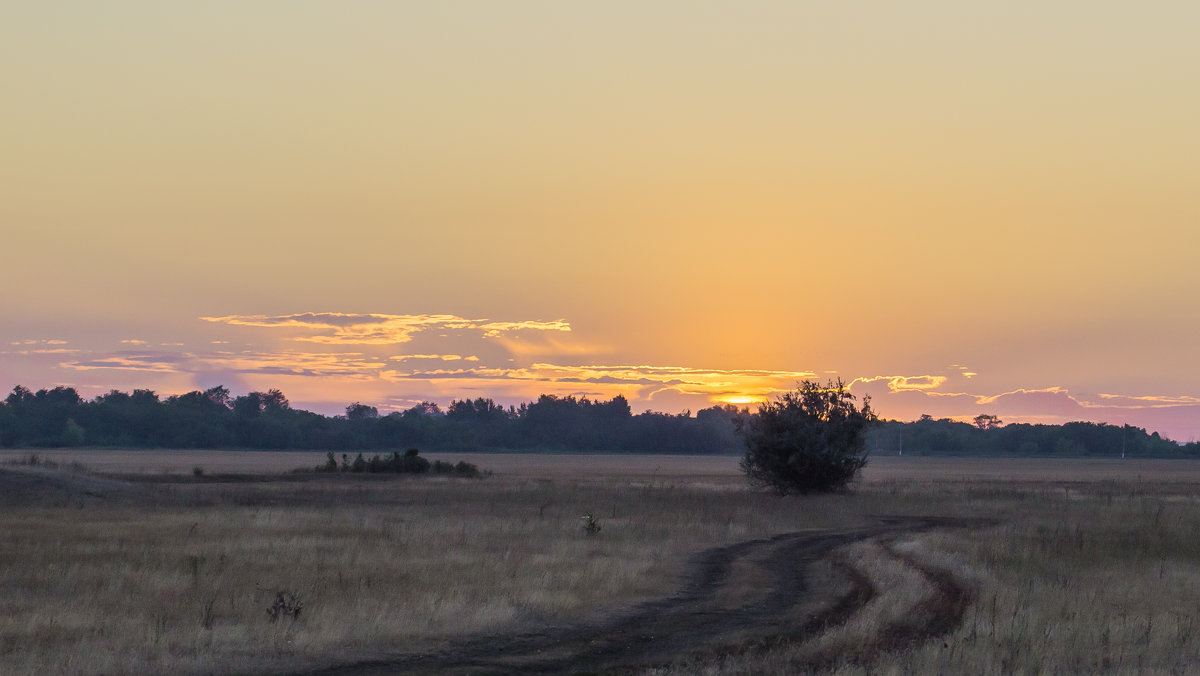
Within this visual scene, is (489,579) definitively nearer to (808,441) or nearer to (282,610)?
(282,610)

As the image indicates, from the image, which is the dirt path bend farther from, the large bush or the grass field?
the large bush

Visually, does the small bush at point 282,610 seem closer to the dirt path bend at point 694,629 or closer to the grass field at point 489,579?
the grass field at point 489,579

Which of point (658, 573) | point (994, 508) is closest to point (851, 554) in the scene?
point (658, 573)

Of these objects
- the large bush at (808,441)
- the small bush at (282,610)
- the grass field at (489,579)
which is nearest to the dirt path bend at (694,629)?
the grass field at (489,579)

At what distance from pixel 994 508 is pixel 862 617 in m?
35.0

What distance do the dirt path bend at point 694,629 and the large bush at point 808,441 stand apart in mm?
34231

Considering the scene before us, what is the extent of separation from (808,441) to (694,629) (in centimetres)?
4307

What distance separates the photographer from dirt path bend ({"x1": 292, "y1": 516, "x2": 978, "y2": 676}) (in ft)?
48.2

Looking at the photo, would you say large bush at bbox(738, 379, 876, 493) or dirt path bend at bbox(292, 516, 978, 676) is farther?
large bush at bbox(738, 379, 876, 493)

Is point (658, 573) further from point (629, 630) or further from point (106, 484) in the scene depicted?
point (106, 484)

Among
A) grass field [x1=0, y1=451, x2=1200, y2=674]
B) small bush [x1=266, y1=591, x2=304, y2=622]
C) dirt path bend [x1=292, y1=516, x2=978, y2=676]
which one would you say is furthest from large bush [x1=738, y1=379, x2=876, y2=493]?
small bush [x1=266, y1=591, x2=304, y2=622]

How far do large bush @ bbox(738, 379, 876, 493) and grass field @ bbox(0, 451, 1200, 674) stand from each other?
11547 millimetres

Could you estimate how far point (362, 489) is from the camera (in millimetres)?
61438

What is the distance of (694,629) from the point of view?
17.5m
